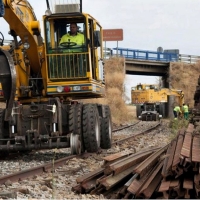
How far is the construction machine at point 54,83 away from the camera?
1111cm

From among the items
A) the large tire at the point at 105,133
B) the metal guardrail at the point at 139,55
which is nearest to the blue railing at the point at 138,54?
the metal guardrail at the point at 139,55

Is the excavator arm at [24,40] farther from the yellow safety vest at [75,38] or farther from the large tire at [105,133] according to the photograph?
the large tire at [105,133]

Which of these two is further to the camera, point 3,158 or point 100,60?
point 100,60

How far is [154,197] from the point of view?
664 cm

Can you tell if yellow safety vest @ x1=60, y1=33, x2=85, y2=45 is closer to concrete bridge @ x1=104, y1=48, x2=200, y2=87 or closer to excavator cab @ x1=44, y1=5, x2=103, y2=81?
excavator cab @ x1=44, y1=5, x2=103, y2=81

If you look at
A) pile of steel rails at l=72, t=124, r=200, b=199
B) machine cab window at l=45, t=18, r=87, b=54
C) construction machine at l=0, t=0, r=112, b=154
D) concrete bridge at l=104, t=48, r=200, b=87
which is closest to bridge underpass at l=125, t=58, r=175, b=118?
concrete bridge at l=104, t=48, r=200, b=87

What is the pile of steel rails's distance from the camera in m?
6.43

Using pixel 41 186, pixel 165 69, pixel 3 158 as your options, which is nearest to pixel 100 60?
pixel 3 158

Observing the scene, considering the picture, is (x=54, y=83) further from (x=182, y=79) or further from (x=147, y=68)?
(x=182, y=79)

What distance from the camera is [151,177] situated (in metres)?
6.88

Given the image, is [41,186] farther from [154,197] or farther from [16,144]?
[16,144]

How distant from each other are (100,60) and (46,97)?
197 cm

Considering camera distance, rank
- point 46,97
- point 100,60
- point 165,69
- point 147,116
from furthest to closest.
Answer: point 165,69 < point 147,116 < point 100,60 < point 46,97

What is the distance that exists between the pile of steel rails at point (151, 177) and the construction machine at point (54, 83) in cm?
323
